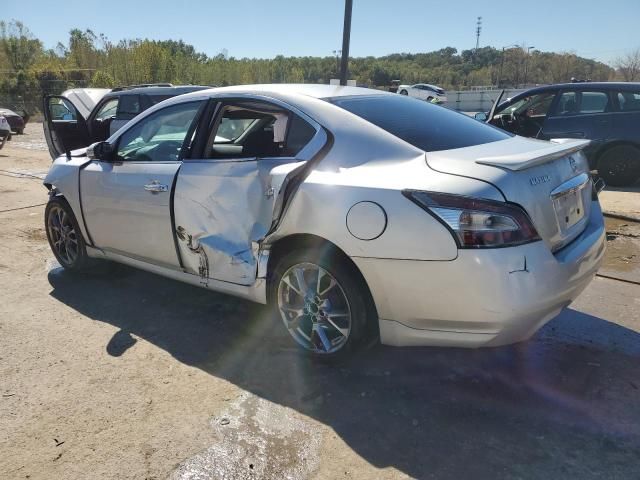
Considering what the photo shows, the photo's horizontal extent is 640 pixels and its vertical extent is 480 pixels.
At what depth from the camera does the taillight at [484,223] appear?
99.4 inches

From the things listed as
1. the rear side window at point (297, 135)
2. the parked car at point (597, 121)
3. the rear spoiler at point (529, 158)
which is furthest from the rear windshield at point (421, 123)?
the parked car at point (597, 121)

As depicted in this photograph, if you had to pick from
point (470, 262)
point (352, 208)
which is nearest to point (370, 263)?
point (352, 208)

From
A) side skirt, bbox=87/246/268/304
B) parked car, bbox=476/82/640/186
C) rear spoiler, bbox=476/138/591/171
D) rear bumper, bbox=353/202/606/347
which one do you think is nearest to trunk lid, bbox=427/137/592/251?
rear spoiler, bbox=476/138/591/171

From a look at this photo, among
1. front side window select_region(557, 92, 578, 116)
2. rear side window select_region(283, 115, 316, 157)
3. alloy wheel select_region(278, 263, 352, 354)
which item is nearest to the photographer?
alloy wheel select_region(278, 263, 352, 354)

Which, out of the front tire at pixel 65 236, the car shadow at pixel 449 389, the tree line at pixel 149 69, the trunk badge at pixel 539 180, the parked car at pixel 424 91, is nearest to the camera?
the car shadow at pixel 449 389

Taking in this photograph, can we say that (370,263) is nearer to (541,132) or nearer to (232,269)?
(232,269)

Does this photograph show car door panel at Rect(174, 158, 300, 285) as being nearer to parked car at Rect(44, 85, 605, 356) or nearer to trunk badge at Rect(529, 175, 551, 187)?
parked car at Rect(44, 85, 605, 356)

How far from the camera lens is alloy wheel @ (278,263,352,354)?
10.2 feet

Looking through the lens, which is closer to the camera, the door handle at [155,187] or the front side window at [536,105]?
the door handle at [155,187]

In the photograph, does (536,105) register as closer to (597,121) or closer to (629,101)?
(597,121)

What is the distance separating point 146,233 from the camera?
4.00 metres

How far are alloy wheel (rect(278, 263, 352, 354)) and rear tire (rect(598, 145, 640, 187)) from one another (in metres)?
6.89

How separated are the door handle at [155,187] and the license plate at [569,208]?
2.48m

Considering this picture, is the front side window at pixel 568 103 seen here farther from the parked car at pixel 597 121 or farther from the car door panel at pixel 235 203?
the car door panel at pixel 235 203
